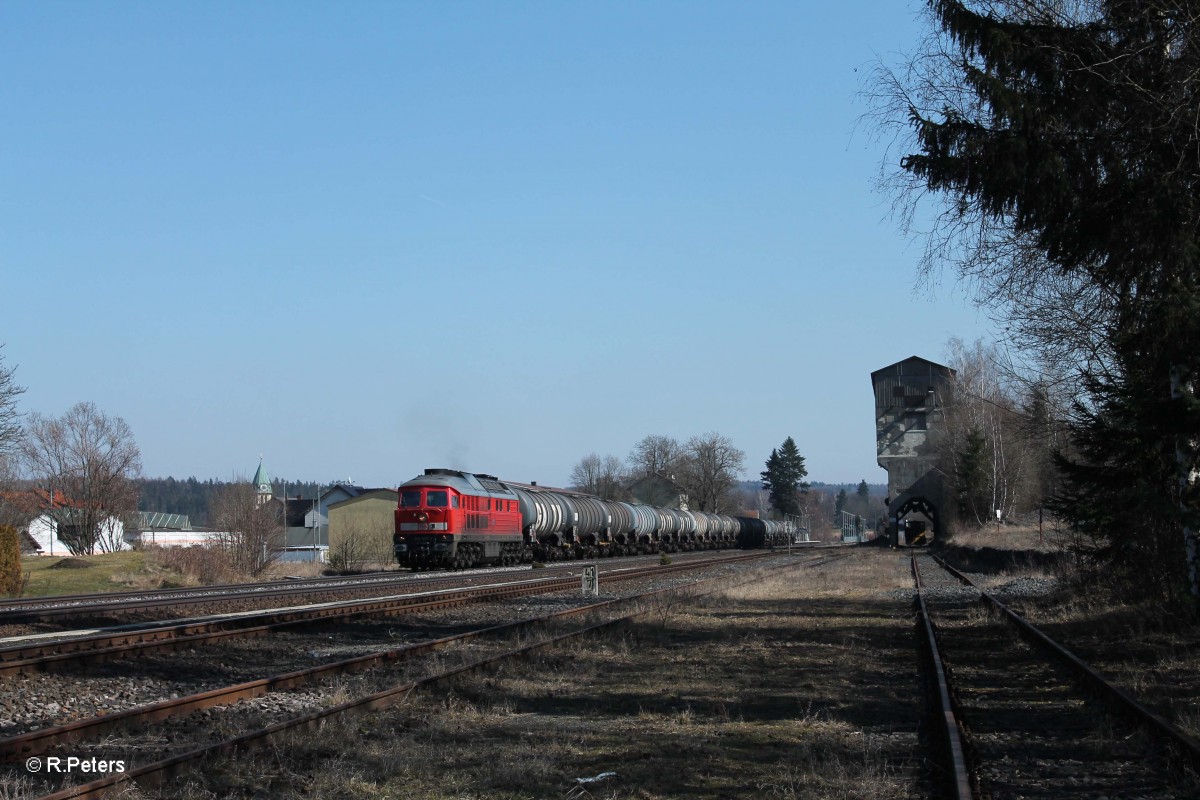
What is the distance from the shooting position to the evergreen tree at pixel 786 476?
528ft

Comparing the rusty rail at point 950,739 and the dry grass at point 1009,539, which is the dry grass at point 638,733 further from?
the dry grass at point 1009,539

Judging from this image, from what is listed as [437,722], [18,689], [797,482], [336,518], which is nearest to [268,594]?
[18,689]

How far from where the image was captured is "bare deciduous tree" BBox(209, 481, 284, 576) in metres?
38.6

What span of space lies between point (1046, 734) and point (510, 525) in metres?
34.8

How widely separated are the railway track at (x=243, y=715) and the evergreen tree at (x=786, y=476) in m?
149

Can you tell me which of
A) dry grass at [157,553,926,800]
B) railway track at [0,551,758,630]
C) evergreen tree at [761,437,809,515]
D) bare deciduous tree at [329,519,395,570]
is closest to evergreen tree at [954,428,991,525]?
bare deciduous tree at [329,519,395,570]

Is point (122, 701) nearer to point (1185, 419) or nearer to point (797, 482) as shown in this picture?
point (1185, 419)

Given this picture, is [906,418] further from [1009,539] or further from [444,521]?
[444,521]

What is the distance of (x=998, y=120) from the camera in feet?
36.4

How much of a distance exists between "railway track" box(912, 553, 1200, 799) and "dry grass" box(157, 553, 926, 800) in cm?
44

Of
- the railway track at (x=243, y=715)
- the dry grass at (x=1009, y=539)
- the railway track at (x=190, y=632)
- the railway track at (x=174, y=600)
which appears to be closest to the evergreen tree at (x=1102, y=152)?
the railway track at (x=243, y=715)

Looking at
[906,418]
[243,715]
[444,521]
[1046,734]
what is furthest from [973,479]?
[243,715]

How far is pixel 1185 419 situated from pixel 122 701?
36.9 feet

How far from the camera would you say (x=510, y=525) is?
42.8 meters
